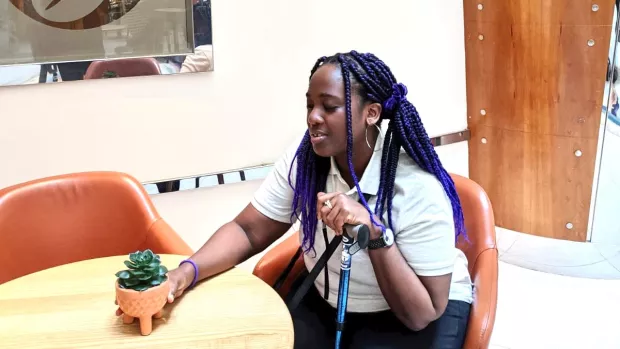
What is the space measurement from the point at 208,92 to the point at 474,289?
132cm

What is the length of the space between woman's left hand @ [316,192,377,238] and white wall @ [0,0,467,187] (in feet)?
3.86

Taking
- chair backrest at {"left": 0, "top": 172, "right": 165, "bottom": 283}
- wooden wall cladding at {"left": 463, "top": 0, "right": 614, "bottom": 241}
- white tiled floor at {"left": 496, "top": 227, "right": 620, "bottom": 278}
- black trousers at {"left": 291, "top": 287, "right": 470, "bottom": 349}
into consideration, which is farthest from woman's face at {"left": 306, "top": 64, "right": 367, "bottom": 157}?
white tiled floor at {"left": 496, "top": 227, "right": 620, "bottom": 278}

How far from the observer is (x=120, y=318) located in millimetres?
1457

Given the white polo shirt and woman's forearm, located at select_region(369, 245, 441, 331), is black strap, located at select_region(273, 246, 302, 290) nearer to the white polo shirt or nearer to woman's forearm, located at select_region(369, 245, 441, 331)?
the white polo shirt

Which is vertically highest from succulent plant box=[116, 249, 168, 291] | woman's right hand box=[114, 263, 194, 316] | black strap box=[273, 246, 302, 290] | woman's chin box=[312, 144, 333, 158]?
woman's chin box=[312, 144, 333, 158]

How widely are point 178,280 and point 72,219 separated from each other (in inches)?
28.7

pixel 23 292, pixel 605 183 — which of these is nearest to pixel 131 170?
pixel 23 292

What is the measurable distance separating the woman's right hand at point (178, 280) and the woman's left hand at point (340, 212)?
38 centimetres

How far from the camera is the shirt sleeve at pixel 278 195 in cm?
186

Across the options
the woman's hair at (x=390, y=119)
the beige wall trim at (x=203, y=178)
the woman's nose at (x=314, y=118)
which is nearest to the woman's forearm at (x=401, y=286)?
the woman's hair at (x=390, y=119)

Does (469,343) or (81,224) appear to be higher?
(81,224)

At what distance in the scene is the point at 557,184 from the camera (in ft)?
10.3

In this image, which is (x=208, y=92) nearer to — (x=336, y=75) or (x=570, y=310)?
(x=336, y=75)

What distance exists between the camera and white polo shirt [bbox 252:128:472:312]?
1.55 meters
